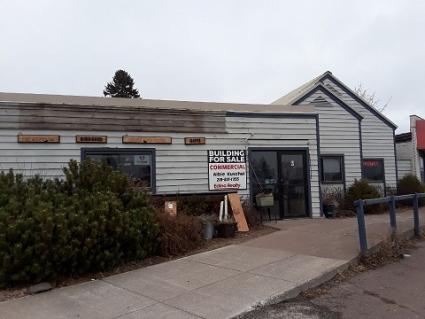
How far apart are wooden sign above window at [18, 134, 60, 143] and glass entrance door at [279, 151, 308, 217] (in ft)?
20.6

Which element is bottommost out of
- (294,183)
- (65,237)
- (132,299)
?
(132,299)

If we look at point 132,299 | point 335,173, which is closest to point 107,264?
point 132,299

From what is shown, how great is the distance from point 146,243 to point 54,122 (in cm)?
487

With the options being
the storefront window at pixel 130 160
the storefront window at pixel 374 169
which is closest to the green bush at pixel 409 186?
the storefront window at pixel 374 169

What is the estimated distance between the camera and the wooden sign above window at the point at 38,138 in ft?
37.7

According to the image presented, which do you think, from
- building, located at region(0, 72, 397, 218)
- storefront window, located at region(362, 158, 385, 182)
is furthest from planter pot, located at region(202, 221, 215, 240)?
storefront window, located at region(362, 158, 385, 182)

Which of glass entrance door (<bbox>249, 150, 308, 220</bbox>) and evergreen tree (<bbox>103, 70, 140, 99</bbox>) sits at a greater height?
evergreen tree (<bbox>103, 70, 140, 99</bbox>)

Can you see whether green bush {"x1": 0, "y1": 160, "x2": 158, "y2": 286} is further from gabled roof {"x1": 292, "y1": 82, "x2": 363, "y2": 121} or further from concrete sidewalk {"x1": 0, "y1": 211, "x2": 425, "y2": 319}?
gabled roof {"x1": 292, "y1": 82, "x2": 363, "y2": 121}

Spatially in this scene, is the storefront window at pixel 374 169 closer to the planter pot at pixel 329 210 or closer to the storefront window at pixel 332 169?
the storefront window at pixel 332 169

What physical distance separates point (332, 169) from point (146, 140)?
796cm

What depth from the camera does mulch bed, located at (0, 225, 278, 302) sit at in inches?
273

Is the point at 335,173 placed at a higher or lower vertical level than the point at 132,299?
higher

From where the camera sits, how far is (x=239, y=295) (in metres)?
6.35

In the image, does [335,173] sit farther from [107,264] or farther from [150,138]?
[107,264]
